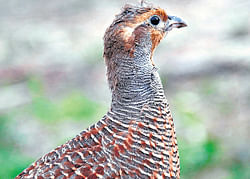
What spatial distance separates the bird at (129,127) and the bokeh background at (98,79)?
262 centimetres

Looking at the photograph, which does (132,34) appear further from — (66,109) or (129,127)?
(66,109)

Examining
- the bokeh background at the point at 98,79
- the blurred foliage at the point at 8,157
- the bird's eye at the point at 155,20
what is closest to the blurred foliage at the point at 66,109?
the bokeh background at the point at 98,79

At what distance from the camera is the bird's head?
454 centimetres

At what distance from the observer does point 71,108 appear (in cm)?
877

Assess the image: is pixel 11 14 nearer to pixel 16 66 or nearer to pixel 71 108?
pixel 16 66

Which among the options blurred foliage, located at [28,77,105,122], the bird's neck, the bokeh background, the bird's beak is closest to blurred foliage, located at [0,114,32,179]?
the bokeh background

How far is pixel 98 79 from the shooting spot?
10.6 m

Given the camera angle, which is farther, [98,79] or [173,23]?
[98,79]

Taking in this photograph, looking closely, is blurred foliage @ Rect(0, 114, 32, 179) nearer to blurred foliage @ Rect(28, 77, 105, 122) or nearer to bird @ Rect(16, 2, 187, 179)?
blurred foliage @ Rect(28, 77, 105, 122)

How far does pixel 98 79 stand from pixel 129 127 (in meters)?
6.17

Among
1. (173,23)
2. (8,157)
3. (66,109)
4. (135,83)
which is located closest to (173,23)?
(173,23)

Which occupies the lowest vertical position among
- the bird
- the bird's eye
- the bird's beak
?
the bird

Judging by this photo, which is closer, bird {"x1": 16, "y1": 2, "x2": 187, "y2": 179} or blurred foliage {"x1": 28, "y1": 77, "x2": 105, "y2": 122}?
bird {"x1": 16, "y1": 2, "x2": 187, "y2": 179}

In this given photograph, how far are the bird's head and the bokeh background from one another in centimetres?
287
